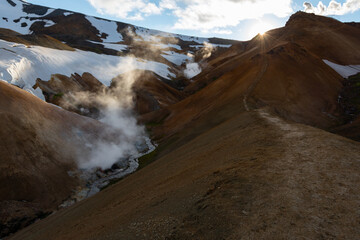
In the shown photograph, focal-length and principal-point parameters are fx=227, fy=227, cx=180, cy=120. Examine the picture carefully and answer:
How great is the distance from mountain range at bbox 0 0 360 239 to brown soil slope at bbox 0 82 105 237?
11 centimetres

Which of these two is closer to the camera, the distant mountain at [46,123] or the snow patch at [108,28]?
the distant mountain at [46,123]

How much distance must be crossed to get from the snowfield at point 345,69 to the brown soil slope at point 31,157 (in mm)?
46918

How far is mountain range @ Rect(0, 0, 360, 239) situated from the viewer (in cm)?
692

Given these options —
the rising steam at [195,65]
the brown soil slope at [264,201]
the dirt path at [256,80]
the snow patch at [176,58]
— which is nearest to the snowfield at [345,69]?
the dirt path at [256,80]

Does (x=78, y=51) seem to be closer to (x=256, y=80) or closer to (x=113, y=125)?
(x=113, y=125)

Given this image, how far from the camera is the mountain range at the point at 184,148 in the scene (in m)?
6.92

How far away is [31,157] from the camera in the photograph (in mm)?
21438

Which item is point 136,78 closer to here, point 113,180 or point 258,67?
point 258,67

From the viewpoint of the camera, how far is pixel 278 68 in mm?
38188

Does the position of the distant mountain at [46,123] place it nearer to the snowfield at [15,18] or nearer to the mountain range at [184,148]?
the mountain range at [184,148]

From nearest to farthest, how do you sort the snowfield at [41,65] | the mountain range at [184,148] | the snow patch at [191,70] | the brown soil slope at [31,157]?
the mountain range at [184,148]
the brown soil slope at [31,157]
the snowfield at [41,65]
the snow patch at [191,70]

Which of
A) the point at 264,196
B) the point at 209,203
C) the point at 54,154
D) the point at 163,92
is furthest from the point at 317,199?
the point at 163,92

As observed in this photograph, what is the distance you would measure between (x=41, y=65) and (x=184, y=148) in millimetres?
34398

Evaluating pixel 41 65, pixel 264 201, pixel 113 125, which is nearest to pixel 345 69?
pixel 113 125
